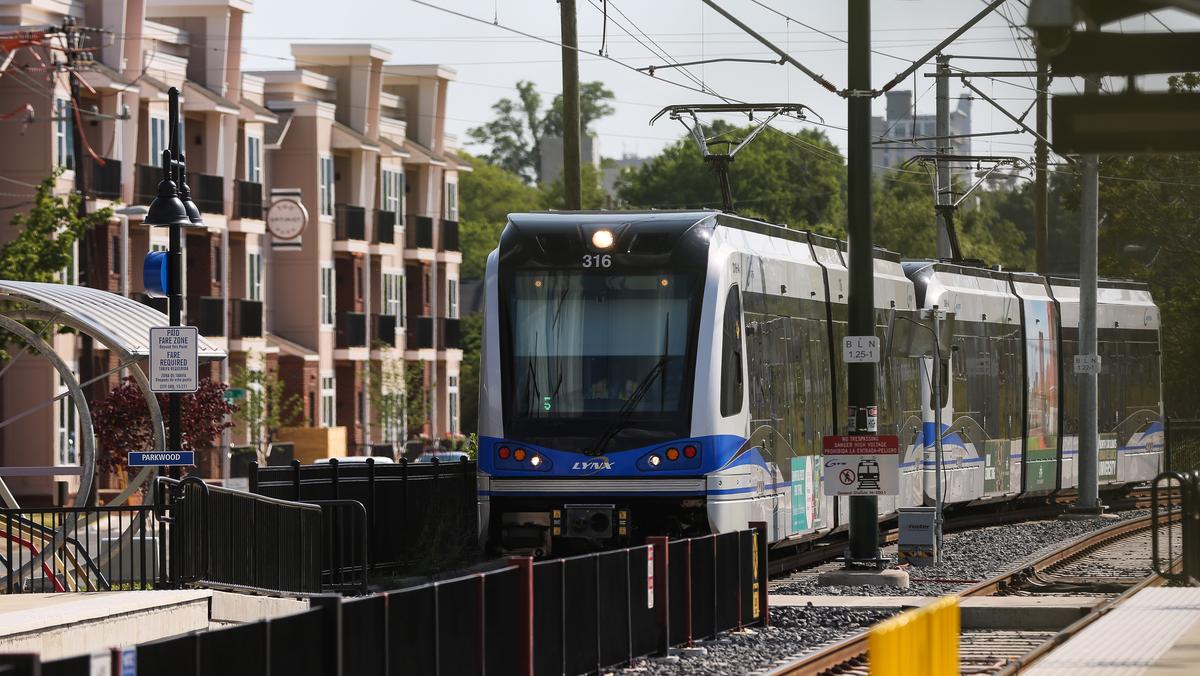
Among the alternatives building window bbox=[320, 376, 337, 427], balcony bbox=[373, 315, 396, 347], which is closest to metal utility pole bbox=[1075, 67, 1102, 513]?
building window bbox=[320, 376, 337, 427]

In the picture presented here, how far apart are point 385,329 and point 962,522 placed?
1751 inches

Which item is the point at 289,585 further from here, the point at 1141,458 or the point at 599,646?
the point at 1141,458

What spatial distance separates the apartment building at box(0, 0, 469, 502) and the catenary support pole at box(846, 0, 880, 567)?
1994 centimetres

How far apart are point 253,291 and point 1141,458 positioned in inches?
1356

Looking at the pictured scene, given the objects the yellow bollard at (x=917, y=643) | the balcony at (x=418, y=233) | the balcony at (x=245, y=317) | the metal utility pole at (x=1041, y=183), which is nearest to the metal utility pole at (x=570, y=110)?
the metal utility pole at (x=1041, y=183)

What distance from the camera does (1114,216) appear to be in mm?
59438

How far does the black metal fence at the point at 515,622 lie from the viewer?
10633 mm

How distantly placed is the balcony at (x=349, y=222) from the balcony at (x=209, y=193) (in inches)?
392

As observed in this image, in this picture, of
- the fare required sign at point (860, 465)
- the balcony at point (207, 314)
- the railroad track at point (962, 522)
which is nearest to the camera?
the fare required sign at point (860, 465)

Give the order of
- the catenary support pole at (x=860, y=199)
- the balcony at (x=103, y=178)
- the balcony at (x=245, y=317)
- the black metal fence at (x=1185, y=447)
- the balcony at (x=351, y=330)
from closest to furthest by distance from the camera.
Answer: the catenary support pole at (x=860, y=199) → the black metal fence at (x=1185, y=447) → the balcony at (x=103, y=178) → the balcony at (x=245, y=317) → the balcony at (x=351, y=330)

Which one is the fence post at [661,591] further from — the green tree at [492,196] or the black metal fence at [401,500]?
the green tree at [492,196]

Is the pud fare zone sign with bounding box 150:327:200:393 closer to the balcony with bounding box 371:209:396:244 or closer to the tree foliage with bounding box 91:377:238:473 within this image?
the tree foliage with bounding box 91:377:238:473

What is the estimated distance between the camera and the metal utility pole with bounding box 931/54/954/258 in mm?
36438

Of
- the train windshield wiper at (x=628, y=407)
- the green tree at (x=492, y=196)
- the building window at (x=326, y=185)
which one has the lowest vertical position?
the train windshield wiper at (x=628, y=407)
